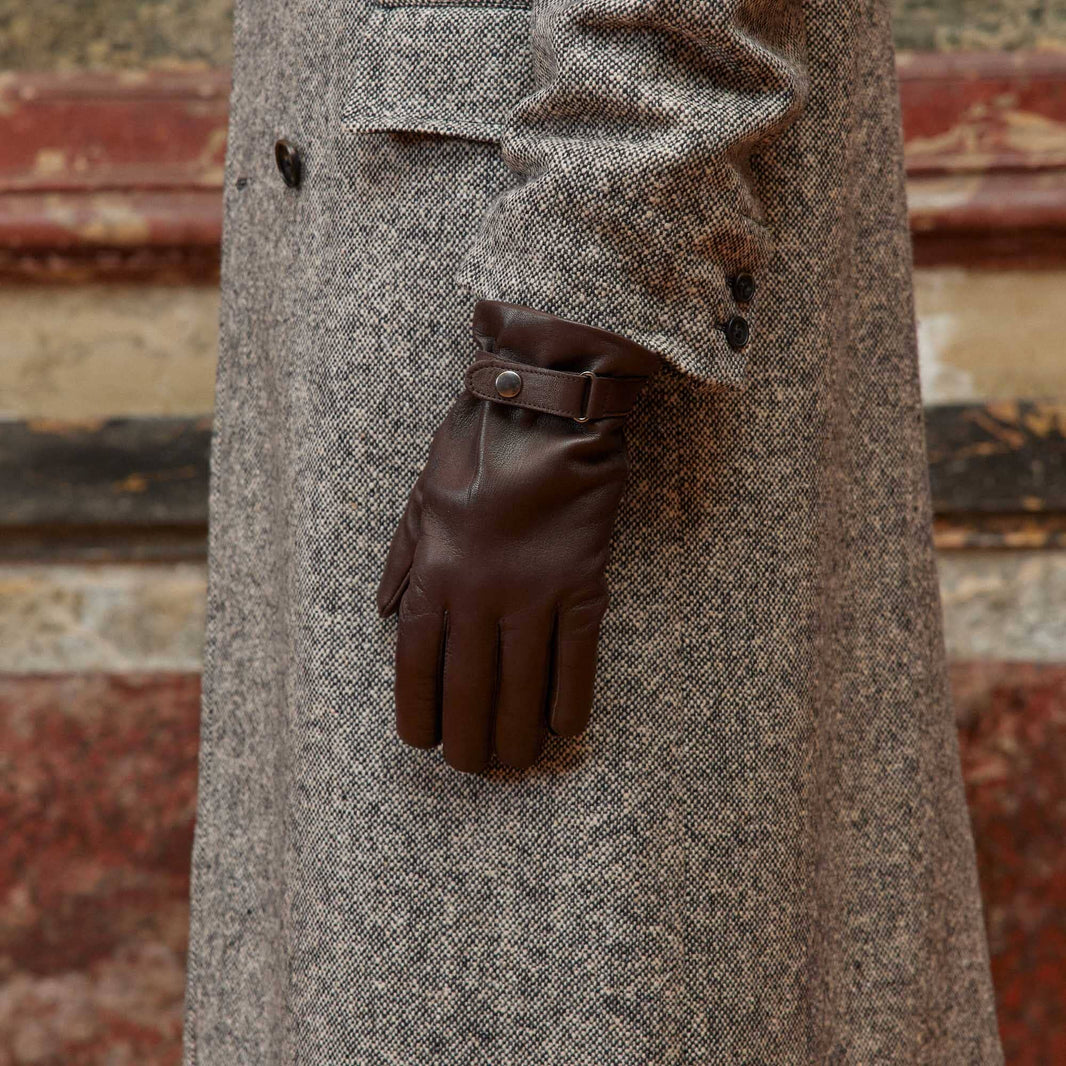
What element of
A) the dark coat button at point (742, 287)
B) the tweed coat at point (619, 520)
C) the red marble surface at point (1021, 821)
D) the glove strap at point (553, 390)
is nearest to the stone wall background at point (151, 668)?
the red marble surface at point (1021, 821)

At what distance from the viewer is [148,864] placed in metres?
1.32

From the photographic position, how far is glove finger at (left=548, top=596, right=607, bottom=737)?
53 centimetres

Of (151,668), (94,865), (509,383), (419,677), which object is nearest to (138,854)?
(94,865)

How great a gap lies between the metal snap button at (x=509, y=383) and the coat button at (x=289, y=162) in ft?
0.82

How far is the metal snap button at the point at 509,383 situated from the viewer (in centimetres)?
51

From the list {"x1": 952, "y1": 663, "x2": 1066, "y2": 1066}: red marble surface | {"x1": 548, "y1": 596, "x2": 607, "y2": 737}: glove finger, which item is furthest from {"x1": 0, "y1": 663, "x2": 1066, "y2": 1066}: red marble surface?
{"x1": 548, "y1": 596, "x2": 607, "y2": 737}: glove finger

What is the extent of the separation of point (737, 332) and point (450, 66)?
0.70ft

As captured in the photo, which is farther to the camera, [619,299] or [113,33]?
[113,33]

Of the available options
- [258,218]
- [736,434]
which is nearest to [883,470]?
[736,434]

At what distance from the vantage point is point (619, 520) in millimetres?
589

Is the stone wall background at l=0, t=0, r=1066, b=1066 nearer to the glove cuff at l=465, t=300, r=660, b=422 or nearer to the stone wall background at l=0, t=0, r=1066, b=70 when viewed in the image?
the stone wall background at l=0, t=0, r=1066, b=70

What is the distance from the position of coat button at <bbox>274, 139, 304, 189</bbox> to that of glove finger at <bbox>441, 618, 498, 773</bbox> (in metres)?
0.32

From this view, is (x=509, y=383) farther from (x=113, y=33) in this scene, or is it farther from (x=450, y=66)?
(x=113, y=33)

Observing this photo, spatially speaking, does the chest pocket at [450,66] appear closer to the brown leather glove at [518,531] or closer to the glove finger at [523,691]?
the brown leather glove at [518,531]
